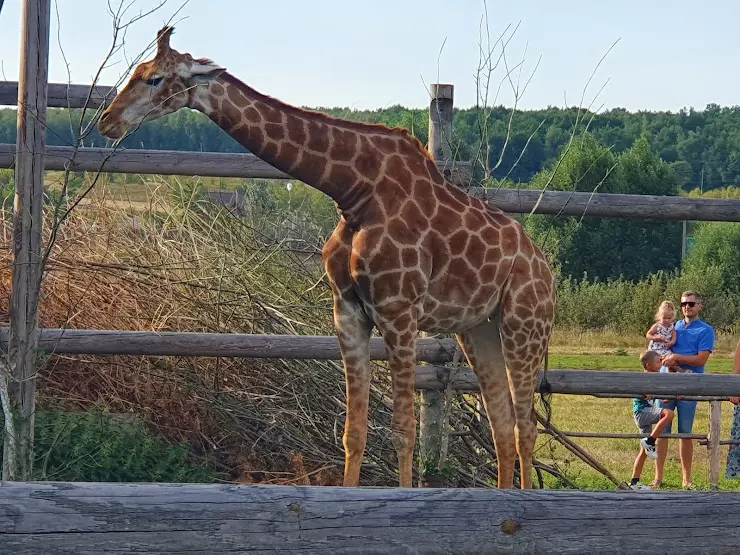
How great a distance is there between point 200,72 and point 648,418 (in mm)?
5259

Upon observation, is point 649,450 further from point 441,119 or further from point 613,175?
point 613,175

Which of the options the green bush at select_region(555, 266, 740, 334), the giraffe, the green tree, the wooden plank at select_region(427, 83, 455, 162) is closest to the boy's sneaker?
the wooden plank at select_region(427, 83, 455, 162)

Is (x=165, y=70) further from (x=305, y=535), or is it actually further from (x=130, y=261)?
(x=130, y=261)

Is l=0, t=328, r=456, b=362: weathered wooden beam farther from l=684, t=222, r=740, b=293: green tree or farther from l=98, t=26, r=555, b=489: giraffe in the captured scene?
l=684, t=222, r=740, b=293: green tree

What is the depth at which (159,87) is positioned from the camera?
4.14m

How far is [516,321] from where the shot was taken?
4398mm

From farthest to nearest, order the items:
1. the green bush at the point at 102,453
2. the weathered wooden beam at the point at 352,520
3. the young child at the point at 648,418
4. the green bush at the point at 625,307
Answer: the green bush at the point at 625,307, the young child at the point at 648,418, the green bush at the point at 102,453, the weathered wooden beam at the point at 352,520

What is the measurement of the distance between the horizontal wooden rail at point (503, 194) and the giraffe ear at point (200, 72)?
1.44 metres

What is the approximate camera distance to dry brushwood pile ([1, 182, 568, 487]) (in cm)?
611

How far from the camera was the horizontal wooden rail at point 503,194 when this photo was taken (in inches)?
222

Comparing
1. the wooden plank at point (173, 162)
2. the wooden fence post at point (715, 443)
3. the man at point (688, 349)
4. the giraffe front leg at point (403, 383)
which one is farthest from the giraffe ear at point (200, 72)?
the man at point (688, 349)

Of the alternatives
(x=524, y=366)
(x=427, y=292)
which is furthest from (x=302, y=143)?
(x=524, y=366)

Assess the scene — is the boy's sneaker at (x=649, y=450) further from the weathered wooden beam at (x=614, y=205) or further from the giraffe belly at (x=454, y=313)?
the giraffe belly at (x=454, y=313)

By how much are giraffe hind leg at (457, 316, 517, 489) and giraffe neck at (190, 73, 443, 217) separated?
0.80m
